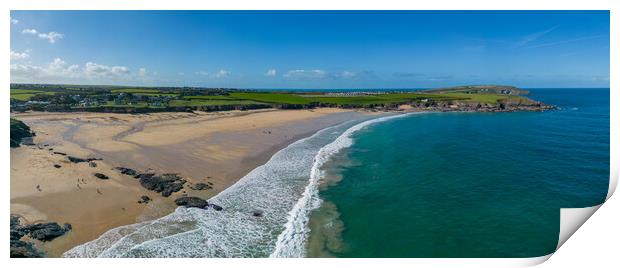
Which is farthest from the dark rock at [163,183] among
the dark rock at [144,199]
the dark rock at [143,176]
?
the dark rock at [144,199]

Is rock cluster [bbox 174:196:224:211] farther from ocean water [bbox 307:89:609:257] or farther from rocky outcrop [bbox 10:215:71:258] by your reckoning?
ocean water [bbox 307:89:609:257]

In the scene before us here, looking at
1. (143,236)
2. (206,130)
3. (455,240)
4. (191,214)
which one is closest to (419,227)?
(455,240)

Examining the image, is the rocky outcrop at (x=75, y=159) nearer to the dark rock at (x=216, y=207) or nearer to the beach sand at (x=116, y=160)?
the beach sand at (x=116, y=160)

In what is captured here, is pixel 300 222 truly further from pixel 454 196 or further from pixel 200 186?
pixel 454 196

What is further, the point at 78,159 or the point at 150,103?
the point at 150,103

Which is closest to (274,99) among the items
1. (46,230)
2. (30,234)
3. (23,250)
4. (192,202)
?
(192,202)
